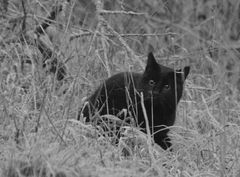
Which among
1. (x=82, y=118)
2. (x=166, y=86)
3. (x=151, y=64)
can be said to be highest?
(x=151, y=64)

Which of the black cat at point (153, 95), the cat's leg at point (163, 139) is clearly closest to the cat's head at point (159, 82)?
the black cat at point (153, 95)

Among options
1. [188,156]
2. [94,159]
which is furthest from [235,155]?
[94,159]

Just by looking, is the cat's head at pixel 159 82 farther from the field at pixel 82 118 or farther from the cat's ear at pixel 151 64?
the field at pixel 82 118

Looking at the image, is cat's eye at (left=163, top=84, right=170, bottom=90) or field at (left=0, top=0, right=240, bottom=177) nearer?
field at (left=0, top=0, right=240, bottom=177)

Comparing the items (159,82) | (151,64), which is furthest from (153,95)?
(151,64)

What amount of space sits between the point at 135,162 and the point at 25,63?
2.21m

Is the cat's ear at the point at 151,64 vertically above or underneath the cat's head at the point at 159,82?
above

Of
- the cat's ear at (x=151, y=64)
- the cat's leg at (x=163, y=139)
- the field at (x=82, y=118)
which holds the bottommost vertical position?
the cat's leg at (x=163, y=139)

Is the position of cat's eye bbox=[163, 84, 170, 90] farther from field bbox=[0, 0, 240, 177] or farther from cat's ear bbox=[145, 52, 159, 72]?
field bbox=[0, 0, 240, 177]

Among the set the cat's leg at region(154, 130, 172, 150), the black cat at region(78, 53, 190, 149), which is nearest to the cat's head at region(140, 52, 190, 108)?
the black cat at region(78, 53, 190, 149)

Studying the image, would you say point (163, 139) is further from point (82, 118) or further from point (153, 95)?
point (82, 118)

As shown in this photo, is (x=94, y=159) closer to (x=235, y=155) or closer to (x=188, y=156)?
(x=188, y=156)

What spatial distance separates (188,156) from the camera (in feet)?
11.0

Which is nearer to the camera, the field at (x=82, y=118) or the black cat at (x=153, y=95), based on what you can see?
the field at (x=82, y=118)
